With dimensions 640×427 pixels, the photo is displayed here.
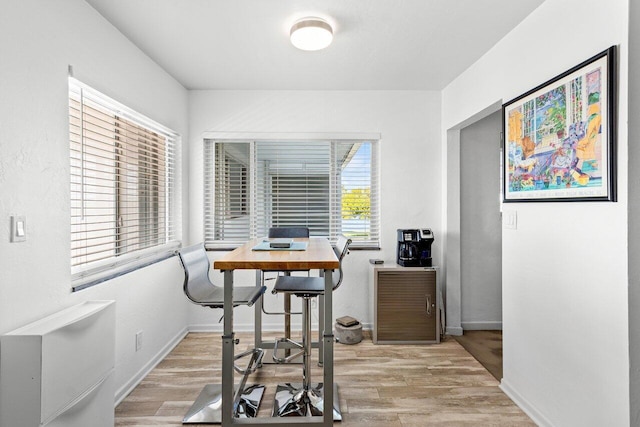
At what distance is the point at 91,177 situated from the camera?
7.00ft

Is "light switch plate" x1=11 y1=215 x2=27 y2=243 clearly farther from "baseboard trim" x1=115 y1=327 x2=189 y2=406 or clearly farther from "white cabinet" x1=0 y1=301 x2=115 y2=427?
"baseboard trim" x1=115 y1=327 x2=189 y2=406

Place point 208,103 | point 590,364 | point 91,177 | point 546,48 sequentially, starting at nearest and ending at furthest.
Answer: point 590,364 < point 546,48 < point 91,177 < point 208,103

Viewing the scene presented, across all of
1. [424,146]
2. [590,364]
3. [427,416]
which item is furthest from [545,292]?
[424,146]

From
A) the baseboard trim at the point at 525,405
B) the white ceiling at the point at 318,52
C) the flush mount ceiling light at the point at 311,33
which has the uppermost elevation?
the white ceiling at the point at 318,52

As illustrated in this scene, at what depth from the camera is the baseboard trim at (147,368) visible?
2.33 metres

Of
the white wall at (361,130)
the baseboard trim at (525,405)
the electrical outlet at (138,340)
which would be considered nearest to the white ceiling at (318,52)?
the white wall at (361,130)

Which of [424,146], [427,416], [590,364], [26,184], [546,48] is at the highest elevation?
[546,48]

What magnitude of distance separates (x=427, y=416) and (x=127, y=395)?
2007 mm

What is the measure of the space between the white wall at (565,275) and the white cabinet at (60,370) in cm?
244

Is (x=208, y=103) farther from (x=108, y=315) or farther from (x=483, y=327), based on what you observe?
(x=483, y=327)

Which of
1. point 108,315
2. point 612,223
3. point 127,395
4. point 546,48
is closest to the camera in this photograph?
point 612,223

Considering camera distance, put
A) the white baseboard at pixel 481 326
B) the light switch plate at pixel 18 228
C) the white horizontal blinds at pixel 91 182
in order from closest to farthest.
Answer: the light switch plate at pixel 18 228 → the white horizontal blinds at pixel 91 182 → the white baseboard at pixel 481 326

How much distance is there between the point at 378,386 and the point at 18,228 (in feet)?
7.68

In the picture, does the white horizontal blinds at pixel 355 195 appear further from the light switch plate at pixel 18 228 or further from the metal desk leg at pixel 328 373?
the light switch plate at pixel 18 228
